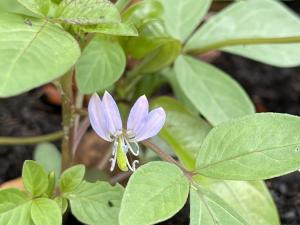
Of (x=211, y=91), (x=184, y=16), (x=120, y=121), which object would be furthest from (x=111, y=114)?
(x=184, y=16)

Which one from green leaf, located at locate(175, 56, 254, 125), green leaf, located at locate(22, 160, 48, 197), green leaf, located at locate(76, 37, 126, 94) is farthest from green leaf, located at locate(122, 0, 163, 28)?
green leaf, located at locate(22, 160, 48, 197)

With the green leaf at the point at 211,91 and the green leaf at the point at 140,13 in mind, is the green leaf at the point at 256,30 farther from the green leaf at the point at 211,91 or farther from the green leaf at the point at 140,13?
the green leaf at the point at 140,13

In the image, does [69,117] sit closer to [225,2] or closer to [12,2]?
[12,2]

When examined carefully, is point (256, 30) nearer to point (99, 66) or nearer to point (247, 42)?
point (247, 42)

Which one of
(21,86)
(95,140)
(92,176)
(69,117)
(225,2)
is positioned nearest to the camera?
(21,86)

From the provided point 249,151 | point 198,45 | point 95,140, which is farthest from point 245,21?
point 249,151

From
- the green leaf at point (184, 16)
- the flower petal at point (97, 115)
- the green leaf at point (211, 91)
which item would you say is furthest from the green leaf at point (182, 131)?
the flower petal at point (97, 115)
